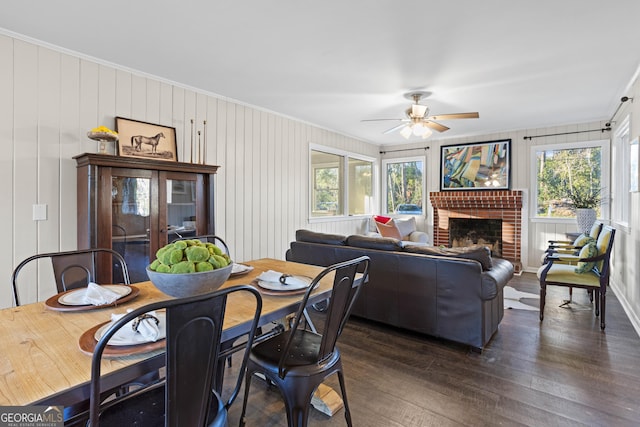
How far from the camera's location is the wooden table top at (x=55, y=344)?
0.79 metres

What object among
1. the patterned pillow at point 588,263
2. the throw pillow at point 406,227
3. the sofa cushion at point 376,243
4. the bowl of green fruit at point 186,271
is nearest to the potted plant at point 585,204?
the patterned pillow at point 588,263

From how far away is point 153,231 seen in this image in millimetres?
3016

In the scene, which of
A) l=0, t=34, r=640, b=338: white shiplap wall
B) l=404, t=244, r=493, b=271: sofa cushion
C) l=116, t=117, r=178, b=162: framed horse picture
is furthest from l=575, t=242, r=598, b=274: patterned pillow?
l=116, t=117, r=178, b=162: framed horse picture

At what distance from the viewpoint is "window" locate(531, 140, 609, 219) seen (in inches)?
197

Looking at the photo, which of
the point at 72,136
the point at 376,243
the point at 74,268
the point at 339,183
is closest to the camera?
the point at 74,268

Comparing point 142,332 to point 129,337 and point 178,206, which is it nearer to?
point 129,337

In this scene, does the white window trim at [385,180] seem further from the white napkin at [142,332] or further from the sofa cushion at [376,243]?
the white napkin at [142,332]

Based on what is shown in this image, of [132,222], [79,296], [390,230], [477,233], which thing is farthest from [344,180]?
[79,296]

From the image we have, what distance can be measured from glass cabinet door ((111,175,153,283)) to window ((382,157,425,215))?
206 inches

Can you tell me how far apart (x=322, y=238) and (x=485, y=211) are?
3.96 metres

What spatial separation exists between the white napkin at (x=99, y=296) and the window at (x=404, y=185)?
6193 millimetres

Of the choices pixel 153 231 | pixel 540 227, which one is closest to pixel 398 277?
pixel 153 231

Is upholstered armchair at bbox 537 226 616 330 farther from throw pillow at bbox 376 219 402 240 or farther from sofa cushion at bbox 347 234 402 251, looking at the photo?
throw pillow at bbox 376 219 402 240

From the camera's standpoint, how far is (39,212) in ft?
8.78
